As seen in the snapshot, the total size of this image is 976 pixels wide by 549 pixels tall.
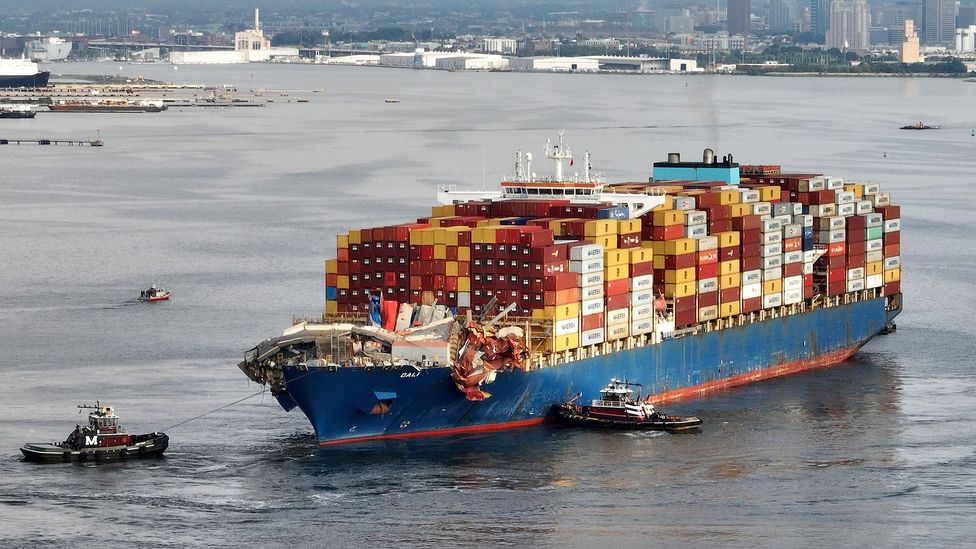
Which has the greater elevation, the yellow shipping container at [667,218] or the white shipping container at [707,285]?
the yellow shipping container at [667,218]

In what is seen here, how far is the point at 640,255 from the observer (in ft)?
165

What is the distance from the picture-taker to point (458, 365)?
44.4 metres

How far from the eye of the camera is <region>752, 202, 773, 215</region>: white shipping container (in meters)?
56.2

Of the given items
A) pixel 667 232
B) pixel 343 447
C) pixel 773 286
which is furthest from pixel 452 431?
pixel 773 286

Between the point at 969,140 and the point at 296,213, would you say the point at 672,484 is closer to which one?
the point at 296,213

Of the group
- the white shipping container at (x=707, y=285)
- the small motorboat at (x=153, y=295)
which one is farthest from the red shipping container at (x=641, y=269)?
the small motorboat at (x=153, y=295)

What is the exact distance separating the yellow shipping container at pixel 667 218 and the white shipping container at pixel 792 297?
626 centimetres

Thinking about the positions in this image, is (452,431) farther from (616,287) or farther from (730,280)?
(730,280)

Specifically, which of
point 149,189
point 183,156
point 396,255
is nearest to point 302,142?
point 183,156

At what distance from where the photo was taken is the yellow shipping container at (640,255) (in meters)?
50.0

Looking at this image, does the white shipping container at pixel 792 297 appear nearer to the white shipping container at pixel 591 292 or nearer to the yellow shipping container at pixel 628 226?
the yellow shipping container at pixel 628 226

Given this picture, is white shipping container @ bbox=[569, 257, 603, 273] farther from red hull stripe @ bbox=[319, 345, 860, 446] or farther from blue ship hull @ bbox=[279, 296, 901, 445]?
red hull stripe @ bbox=[319, 345, 860, 446]

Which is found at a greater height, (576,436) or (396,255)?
(396,255)

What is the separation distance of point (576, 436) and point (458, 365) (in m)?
3.84
